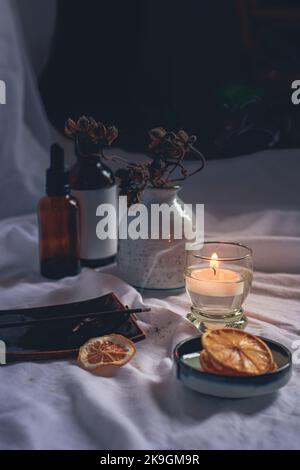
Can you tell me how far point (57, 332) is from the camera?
78 centimetres

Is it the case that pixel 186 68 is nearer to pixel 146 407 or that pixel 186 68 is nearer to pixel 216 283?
pixel 216 283

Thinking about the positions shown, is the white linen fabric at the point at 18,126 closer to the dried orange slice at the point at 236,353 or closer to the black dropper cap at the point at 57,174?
the black dropper cap at the point at 57,174

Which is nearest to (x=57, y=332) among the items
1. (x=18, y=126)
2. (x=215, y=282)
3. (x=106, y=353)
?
(x=106, y=353)

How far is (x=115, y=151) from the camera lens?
3.97ft

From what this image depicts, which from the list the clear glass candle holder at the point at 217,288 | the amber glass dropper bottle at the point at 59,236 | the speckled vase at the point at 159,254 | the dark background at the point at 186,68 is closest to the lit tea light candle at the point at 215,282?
the clear glass candle holder at the point at 217,288

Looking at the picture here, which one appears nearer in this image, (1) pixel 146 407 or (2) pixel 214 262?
(1) pixel 146 407

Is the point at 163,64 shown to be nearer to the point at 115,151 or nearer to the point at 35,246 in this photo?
the point at 115,151

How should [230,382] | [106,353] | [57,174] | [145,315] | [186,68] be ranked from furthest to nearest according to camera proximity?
[186,68], [57,174], [145,315], [106,353], [230,382]

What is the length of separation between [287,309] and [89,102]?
54 centimetres

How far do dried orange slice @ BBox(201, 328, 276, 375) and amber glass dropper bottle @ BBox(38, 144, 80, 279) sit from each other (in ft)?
1.27

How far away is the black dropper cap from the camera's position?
945mm

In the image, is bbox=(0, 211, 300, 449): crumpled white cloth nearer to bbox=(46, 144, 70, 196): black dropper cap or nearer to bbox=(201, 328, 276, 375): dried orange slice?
bbox=(201, 328, 276, 375): dried orange slice

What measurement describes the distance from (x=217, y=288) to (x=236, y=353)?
6.2 inches

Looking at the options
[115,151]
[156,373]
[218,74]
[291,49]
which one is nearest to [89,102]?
[115,151]
